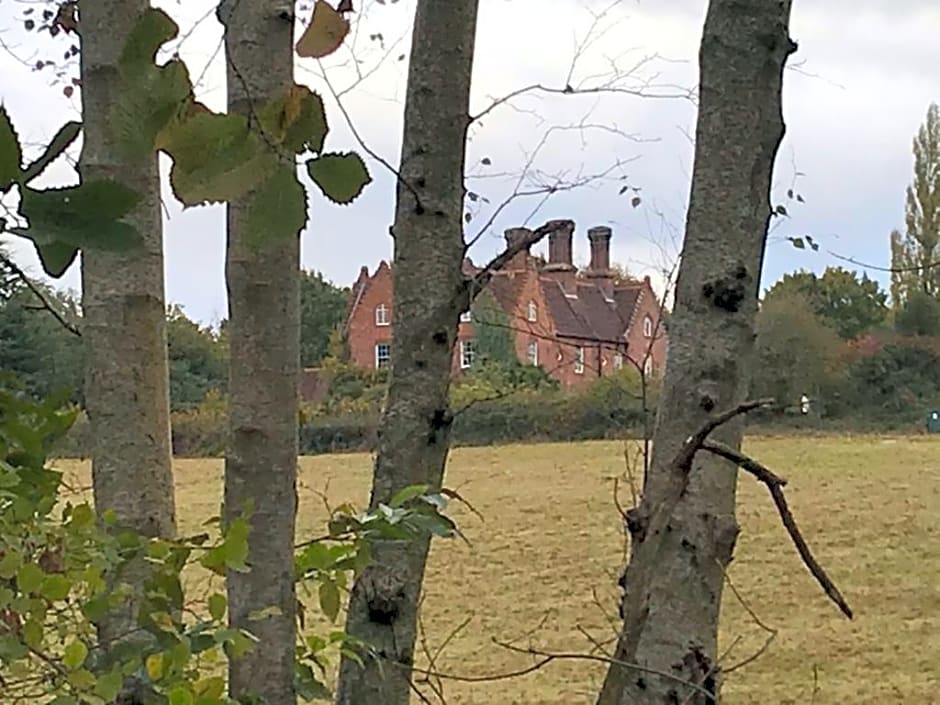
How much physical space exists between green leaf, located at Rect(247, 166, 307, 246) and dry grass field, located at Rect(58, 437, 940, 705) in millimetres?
689

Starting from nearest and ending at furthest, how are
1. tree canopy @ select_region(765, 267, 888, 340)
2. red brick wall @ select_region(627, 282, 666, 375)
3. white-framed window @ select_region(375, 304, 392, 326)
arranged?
1. red brick wall @ select_region(627, 282, 666, 375)
2. white-framed window @ select_region(375, 304, 392, 326)
3. tree canopy @ select_region(765, 267, 888, 340)

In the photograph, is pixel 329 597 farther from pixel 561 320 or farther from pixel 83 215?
pixel 561 320

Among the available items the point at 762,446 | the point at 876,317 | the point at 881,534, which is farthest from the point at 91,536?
the point at 876,317

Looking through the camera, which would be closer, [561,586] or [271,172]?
[271,172]

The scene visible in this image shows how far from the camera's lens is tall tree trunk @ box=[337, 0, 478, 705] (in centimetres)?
114

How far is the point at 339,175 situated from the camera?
15.8 inches

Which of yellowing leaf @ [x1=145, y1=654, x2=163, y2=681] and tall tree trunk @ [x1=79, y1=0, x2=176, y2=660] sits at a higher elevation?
tall tree trunk @ [x1=79, y1=0, x2=176, y2=660]

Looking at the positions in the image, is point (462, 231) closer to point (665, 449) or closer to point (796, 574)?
point (665, 449)

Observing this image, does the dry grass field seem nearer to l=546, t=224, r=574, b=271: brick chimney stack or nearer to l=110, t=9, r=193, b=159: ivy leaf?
l=546, t=224, r=574, b=271: brick chimney stack

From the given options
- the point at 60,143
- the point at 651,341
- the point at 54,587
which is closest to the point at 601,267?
the point at 651,341

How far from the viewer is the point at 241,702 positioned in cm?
80

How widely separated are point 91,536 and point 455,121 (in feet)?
1.98

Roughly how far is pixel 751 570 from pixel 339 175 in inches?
346

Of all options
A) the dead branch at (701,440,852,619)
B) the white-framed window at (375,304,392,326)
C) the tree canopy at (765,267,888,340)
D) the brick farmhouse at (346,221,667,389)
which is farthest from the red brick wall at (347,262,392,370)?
the tree canopy at (765,267,888,340)
